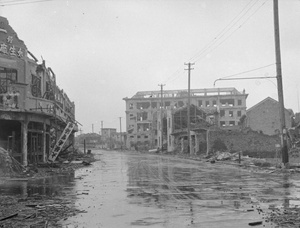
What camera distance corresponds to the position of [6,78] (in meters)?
28.1

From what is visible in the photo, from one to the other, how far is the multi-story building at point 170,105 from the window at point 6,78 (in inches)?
3494

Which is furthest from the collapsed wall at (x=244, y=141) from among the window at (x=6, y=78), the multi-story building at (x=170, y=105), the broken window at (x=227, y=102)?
the broken window at (x=227, y=102)

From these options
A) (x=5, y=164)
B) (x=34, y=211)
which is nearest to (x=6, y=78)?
(x=5, y=164)

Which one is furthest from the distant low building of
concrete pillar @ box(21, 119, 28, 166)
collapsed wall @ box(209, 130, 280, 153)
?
concrete pillar @ box(21, 119, 28, 166)

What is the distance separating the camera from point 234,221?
816 cm

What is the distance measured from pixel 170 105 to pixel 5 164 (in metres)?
104

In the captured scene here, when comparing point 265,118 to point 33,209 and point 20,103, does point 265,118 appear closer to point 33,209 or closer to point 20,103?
point 20,103

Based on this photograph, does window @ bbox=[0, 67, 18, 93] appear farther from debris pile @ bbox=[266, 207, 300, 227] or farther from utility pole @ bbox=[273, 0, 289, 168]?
debris pile @ bbox=[266, 207, 300, 227]

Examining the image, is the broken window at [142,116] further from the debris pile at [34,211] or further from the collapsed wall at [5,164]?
the debris pile at [34,211]

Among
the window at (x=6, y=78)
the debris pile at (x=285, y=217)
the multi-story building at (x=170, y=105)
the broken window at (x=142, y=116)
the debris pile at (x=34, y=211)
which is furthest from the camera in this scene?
the broken window at (x=142, y=116)

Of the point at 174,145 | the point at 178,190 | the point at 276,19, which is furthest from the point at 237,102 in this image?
the point at 178,190

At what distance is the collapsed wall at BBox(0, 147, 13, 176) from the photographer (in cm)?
2027

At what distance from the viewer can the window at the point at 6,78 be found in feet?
91.1

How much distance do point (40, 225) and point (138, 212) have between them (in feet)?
8.07
